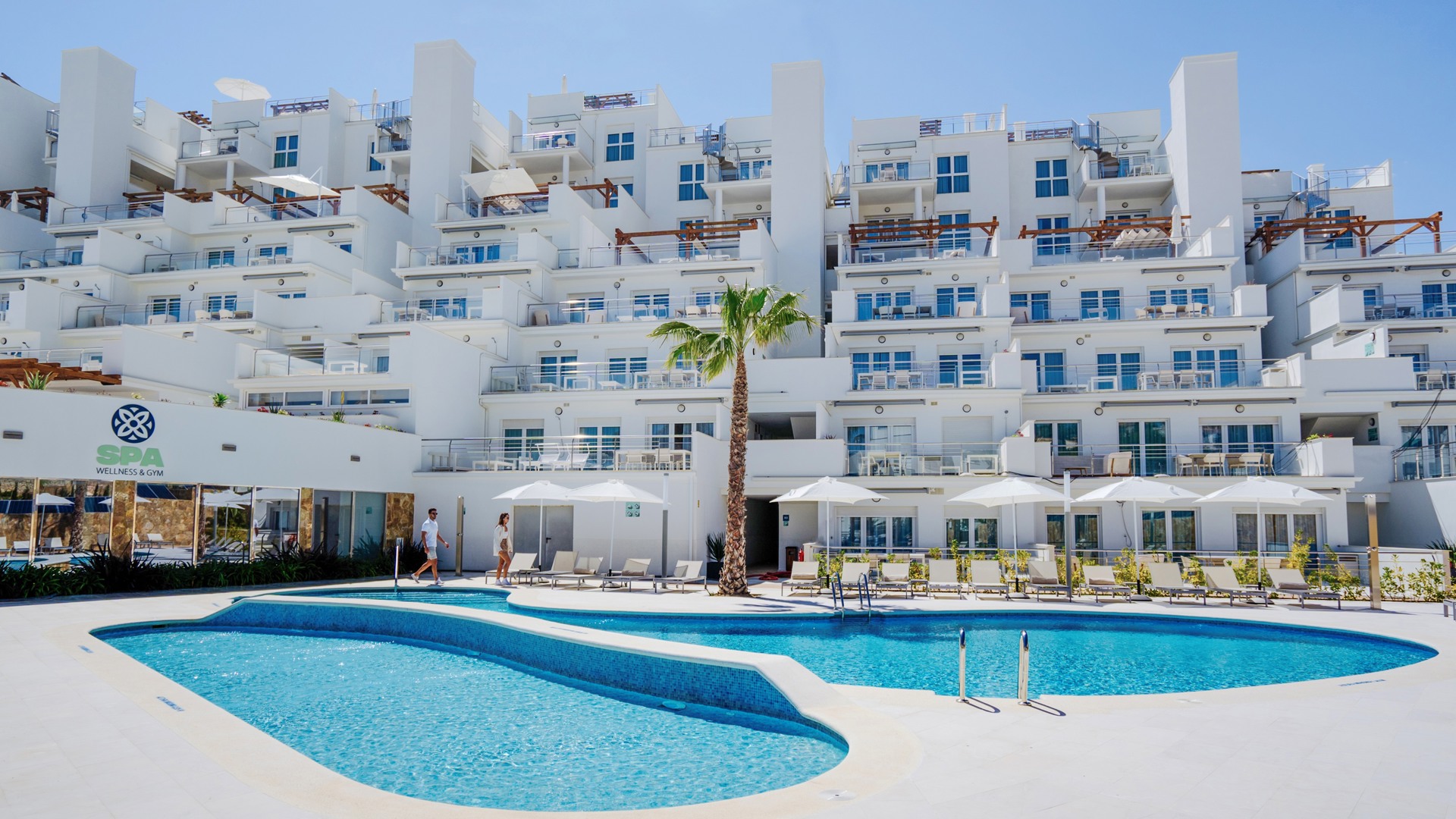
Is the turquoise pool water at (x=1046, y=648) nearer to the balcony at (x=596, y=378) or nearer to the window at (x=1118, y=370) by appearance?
the balcony at (x=596, y=378)

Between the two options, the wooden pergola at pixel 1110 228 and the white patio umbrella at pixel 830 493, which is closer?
the white patio umbrella at pixel 830 493

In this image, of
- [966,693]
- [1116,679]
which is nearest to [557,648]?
[966,693]

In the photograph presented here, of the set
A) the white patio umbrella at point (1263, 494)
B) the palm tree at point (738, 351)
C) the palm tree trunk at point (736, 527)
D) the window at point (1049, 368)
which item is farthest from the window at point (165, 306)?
the white patio umbrella at point (1263, 494)

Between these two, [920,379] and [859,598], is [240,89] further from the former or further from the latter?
[859,598]

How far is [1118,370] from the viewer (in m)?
31.5

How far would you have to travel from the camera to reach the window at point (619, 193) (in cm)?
4072

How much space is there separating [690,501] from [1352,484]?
19162mm

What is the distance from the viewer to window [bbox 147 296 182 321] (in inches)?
1484

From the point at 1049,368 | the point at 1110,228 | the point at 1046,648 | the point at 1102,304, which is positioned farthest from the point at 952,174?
the point at 1046,648

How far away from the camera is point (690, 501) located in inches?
914

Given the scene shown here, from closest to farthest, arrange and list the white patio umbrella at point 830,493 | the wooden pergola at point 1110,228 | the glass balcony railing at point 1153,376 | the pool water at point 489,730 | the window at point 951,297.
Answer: the pool water at point 489,730 → the white patio umbrella at point 830,493 → the glass balcony railing at point 1153,376 → the window at point 951,297 → the wooden pergola at point 1110,228

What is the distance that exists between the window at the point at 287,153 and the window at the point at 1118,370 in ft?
133

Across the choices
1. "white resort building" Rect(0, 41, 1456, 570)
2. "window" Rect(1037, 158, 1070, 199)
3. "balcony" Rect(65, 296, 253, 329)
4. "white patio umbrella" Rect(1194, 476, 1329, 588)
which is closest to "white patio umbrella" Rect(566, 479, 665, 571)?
"white resort building" Rect(0, 41, 1456, 570)

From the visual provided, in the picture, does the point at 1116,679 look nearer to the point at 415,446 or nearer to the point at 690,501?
the point at 690,501
